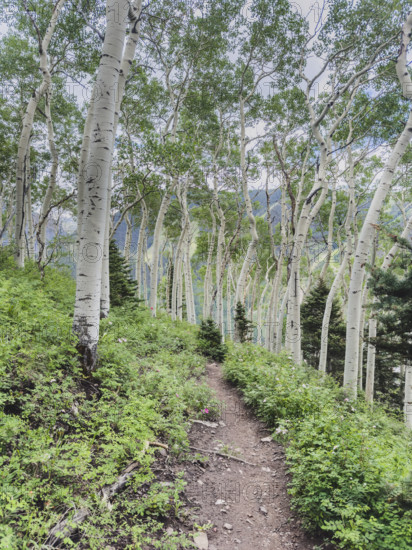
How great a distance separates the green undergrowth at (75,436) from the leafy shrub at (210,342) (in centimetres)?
552

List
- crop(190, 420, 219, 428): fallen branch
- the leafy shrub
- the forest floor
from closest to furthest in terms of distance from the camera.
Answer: the forest floor
crop(190, 420, 219, 428): fallen branch
the leafy shrub

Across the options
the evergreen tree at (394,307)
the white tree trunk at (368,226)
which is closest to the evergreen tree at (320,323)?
the white tree trunk at (368,226)

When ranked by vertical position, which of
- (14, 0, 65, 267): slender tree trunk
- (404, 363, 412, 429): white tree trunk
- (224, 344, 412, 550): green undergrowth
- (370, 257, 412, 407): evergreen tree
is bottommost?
(404, 363, 412, 429): white tree trunk

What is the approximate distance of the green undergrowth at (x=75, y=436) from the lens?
6.46ft

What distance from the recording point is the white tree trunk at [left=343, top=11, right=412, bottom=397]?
22.3ft

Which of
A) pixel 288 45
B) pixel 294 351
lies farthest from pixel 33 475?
pixel 288 45

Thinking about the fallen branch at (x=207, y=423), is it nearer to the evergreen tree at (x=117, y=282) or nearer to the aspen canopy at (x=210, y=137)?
the aspen canopy at (x=210, y=137)

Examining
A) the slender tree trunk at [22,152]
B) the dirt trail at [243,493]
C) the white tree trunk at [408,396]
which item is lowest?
the white tree trunk at [408,396]

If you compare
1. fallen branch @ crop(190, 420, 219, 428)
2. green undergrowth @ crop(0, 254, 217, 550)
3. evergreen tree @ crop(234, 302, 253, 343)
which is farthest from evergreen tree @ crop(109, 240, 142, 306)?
fallen branch @ crop(190, 420, 219, 428)

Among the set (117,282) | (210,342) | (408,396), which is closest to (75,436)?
(210,342)

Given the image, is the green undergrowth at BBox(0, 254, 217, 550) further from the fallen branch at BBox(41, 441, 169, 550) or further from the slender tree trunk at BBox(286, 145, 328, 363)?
the slender tree trunk at BBox(286, 145, 328, 363)

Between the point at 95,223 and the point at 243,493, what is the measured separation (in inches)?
155

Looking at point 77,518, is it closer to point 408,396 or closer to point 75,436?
point 75,436

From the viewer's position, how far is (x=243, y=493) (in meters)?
3.38
